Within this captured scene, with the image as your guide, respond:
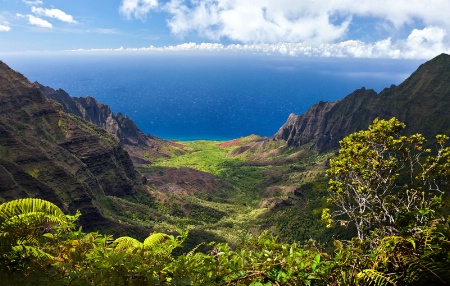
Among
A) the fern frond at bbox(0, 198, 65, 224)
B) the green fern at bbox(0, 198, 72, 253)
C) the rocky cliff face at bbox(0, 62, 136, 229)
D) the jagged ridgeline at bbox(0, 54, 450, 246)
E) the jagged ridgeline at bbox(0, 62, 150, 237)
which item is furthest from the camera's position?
the jagged ridgeline at bbox(0, 54, 450, 246)

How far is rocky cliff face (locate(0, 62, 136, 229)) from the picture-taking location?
61.8 metres

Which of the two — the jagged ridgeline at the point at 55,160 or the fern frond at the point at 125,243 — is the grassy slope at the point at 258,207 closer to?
the jagged ridgeline at the point at 55,160

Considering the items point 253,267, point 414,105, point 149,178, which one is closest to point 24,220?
point 253,267

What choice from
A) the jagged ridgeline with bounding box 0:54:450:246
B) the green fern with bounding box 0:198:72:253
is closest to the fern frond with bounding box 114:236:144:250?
the green fern with bounding box 0:198:72:253

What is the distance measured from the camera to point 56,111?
103 m

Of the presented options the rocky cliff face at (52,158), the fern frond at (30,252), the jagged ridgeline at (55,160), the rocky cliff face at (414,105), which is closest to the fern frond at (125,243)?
the fern frond at (30,252)

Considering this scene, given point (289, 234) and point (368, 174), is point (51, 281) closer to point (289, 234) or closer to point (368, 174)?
point (368, 174)

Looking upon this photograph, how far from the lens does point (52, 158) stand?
260ft

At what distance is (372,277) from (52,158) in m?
87.3

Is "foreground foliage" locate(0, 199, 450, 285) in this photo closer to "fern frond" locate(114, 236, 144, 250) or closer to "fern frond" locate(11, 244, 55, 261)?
"fern frond" locate(11, 244, 55, 261)

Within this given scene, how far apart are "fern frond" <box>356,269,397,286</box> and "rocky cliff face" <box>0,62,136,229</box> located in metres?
54.4

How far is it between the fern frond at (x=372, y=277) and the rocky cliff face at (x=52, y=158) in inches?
2140

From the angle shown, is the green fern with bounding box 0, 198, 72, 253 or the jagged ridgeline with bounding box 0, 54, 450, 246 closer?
the green fern with bounding box 0, 198, 72, 253

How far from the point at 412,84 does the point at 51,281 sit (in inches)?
7422
